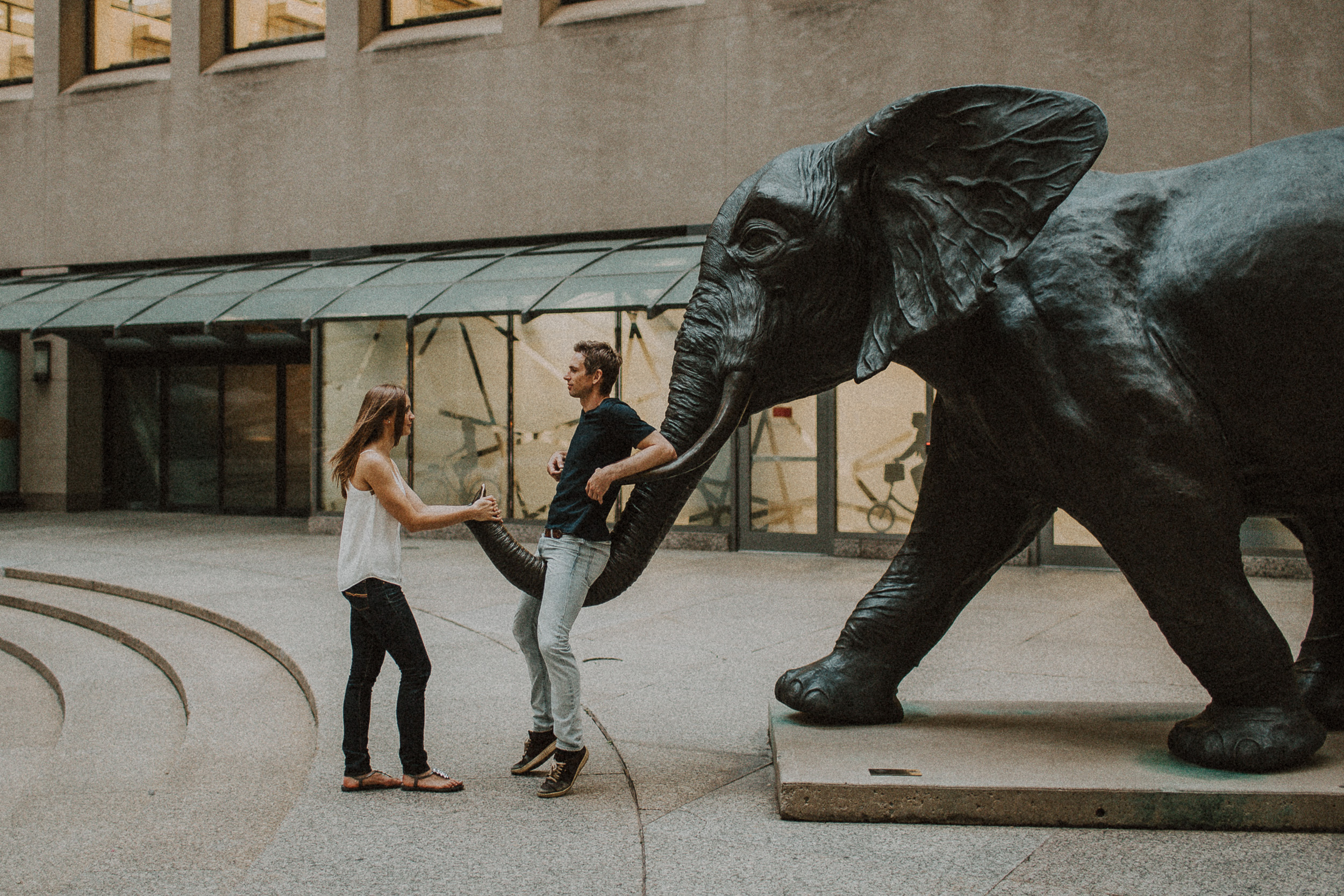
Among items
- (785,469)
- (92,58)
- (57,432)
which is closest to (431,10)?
(92,58)

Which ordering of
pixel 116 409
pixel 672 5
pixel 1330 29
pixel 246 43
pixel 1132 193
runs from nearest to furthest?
pixel 1132 193
pixel 1330 29
pixel 672 5
pixel 246 43
pixel 116 409

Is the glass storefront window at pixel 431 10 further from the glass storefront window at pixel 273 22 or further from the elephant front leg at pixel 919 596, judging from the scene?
the elephant front leg at pixel 919 596

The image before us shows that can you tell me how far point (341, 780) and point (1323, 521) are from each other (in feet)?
11.7

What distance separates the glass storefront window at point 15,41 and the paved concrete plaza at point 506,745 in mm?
10892

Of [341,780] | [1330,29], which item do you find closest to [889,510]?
[1330,29]

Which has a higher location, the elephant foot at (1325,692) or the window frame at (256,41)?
the window frame at (256,41)

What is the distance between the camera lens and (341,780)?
12.9 ft

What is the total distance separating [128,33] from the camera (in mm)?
16016

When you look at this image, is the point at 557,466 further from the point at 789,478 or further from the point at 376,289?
the point at 376,289

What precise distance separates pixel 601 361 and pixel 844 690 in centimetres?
146

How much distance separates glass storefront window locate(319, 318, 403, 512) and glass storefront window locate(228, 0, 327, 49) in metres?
4.31

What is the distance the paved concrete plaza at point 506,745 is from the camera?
301cm

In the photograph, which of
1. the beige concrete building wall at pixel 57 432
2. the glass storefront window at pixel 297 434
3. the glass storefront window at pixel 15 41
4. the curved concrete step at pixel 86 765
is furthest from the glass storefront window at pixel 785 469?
the glass storefront window at pixel 15 41

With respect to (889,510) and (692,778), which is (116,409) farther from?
(692,778)
